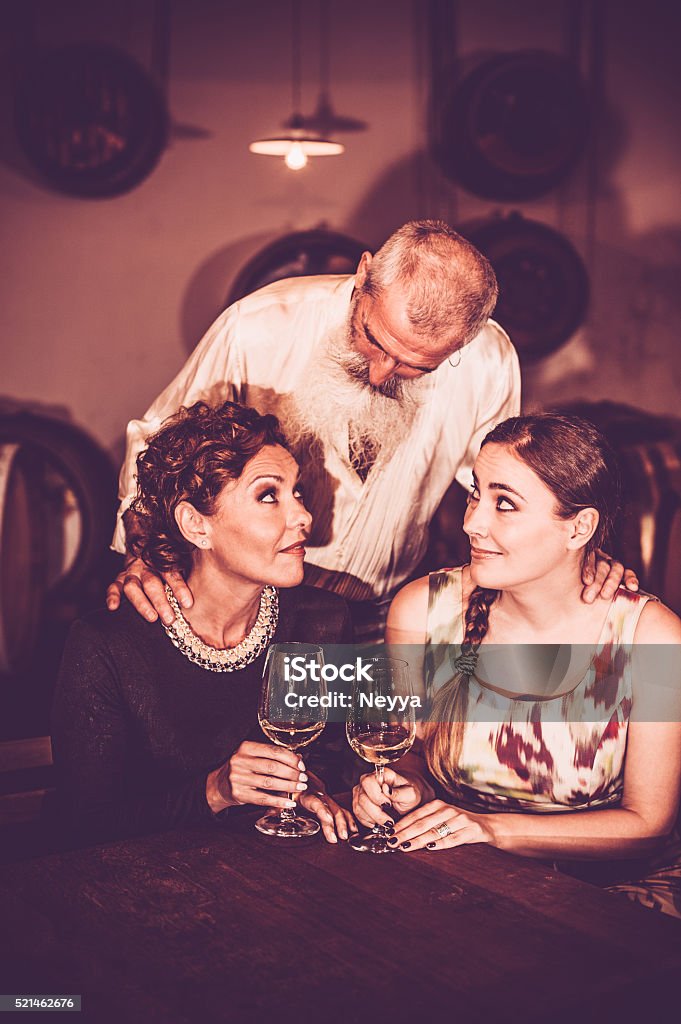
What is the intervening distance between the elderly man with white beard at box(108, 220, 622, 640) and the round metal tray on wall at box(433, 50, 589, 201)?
192 centimetres

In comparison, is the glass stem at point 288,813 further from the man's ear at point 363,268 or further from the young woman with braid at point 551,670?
the man's ear at point 363,268

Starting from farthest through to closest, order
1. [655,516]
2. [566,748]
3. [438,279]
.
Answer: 1. [655,516]
2. [438,279]
3. [566,748]

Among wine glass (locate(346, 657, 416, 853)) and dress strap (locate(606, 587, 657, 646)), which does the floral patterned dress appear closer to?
dress strap (locate(606, 587, 657, 646))

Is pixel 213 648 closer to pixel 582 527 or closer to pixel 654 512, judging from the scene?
pixel 582 527

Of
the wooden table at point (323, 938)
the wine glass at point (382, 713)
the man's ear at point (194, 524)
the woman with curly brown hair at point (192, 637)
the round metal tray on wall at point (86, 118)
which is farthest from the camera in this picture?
the round metal tray on wall at point (86, 118)

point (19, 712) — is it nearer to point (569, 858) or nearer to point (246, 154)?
point (569, 858)

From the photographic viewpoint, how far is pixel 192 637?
2.11 m

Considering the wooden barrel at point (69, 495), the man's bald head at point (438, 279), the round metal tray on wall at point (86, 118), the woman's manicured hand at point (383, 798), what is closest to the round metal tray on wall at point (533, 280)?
the round metal tray on wall at point (86, 118)

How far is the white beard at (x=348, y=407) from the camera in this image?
2.60 m

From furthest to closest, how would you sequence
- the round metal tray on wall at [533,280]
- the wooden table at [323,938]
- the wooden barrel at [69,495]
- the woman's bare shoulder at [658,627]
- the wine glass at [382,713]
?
1. the round metal tray on wall at [533,280]
2. the wooden barrel at [69,495]
3. the woman's bare shoulder at [658,627]
4. the wine glass at [382,713]
5. the wooden table at [323,938]

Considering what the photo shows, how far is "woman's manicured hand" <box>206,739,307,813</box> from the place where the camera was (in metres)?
1.65

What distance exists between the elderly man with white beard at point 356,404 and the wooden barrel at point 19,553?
2.57ft

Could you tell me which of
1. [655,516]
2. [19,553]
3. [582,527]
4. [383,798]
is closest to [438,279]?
[582,527]

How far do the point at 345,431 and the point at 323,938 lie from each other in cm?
152
